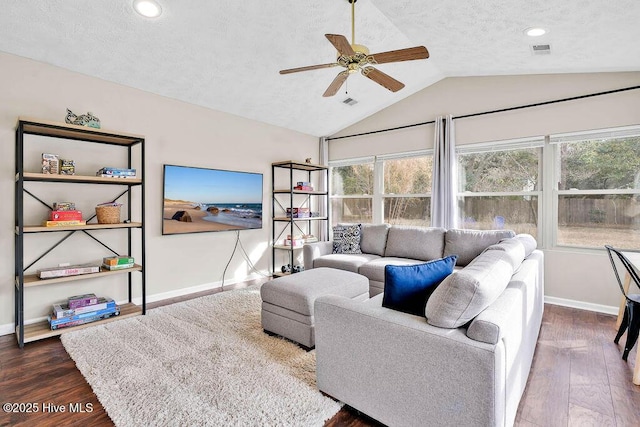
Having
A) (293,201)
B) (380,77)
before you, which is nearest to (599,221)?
(380,77)

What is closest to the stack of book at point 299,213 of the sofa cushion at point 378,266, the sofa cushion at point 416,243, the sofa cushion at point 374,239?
the sofa cushion at point 374,239

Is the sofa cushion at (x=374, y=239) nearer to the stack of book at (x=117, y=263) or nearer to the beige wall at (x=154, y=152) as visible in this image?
the beige wall at (x=154, y=152)

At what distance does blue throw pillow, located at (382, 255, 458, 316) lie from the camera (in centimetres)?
168

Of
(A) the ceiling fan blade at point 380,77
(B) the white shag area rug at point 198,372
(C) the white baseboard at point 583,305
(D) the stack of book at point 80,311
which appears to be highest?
(A) the ceiling fan blade at point 380,77

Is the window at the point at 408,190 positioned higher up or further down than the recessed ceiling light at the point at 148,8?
further down

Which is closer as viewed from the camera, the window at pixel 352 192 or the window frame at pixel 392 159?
the window frame at pixel 392 159

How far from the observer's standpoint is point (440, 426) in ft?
4.60

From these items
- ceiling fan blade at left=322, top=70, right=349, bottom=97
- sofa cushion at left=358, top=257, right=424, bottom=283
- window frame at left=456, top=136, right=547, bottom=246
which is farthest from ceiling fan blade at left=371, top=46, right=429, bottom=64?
window frame at left=456, top=136, right=547, bottom=246

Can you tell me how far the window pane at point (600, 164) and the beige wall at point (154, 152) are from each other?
3746mm

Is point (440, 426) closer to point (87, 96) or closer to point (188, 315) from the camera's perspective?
point (188, 315)

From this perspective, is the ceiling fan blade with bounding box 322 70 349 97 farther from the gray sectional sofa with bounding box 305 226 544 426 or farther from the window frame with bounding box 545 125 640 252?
the window frame with bounding box 545 125 640 252

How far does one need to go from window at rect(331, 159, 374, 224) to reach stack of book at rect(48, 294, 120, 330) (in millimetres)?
3772

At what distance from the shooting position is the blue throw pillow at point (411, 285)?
1682 mm

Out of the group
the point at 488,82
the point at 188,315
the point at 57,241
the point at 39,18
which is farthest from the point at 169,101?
the point at 488,82
